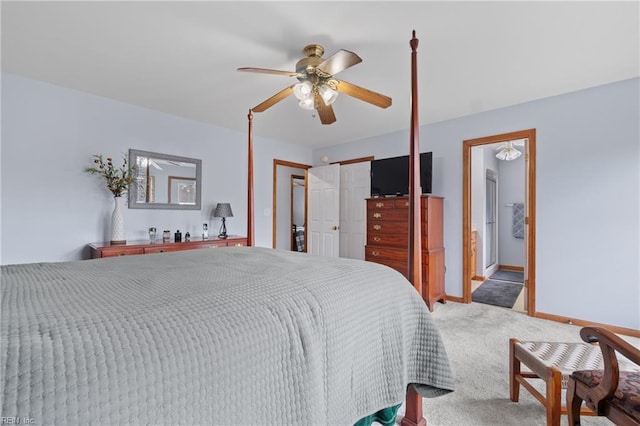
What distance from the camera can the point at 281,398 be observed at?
0.76 meters

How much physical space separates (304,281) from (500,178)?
264 inches

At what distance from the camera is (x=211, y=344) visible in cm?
67

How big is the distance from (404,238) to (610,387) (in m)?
2.52

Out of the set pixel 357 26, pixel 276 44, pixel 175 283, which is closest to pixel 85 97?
pixel 276 44

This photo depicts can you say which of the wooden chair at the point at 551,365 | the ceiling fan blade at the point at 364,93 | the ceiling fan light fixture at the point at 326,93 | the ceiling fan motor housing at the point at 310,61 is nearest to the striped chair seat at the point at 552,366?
the wooden chair at the point at 551,365

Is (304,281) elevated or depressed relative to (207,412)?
elevated

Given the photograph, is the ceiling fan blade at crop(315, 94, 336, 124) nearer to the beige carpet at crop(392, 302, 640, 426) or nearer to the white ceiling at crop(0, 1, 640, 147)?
the white ceiling at crop(0, 1, 640, 147)

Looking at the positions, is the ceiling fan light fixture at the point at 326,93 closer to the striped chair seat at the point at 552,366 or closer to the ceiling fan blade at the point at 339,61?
the ceiling fan blade at the point at 339,61

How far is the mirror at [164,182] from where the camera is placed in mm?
3498

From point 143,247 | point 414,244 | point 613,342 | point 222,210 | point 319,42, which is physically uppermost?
point 319,42

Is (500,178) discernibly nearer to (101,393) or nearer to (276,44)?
(276,44)

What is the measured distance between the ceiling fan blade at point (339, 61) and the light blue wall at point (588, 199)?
8.46 ft

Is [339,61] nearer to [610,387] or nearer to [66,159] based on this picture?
[610,387]

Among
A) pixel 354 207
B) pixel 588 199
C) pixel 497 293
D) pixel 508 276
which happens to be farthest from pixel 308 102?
pixel 508 276
